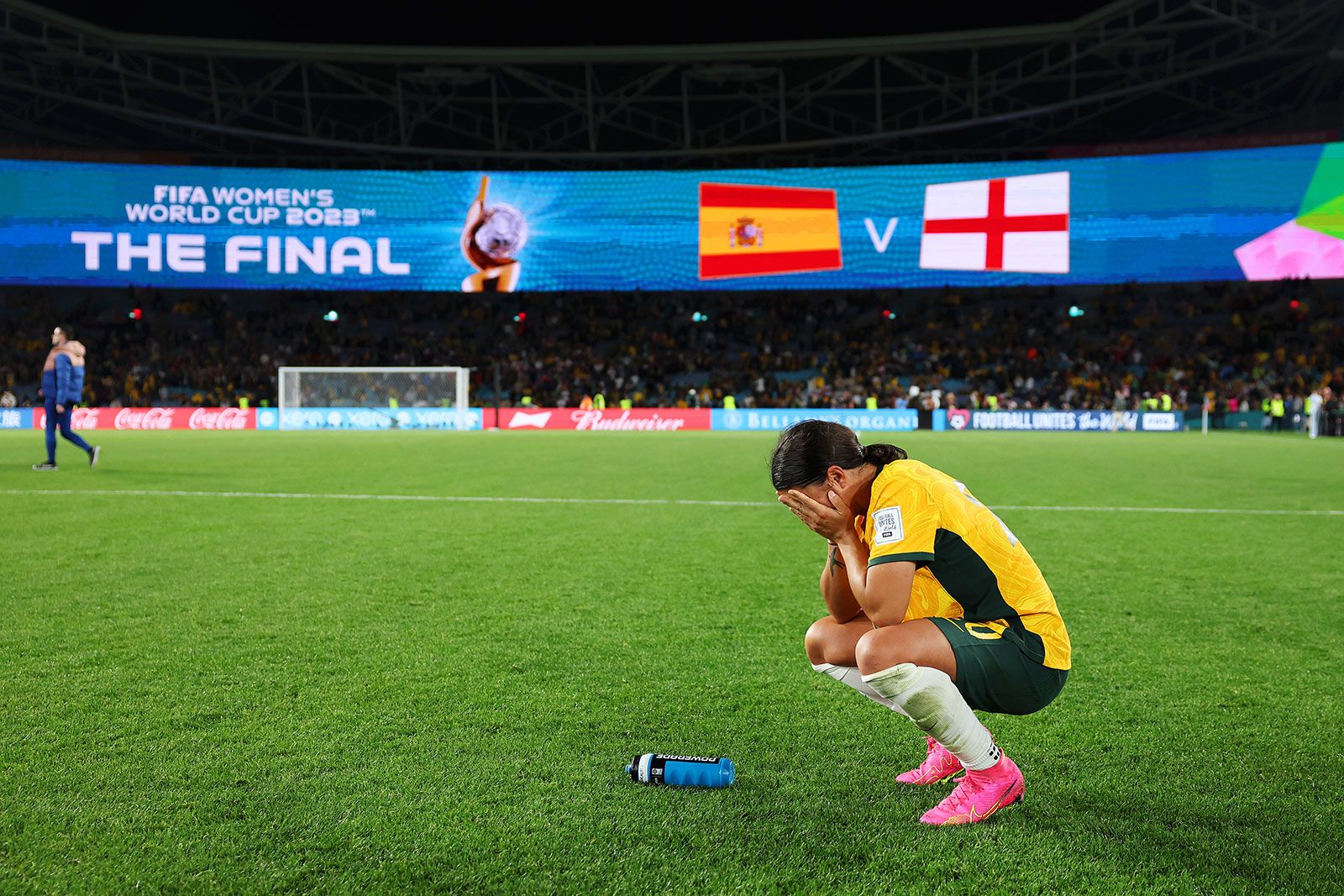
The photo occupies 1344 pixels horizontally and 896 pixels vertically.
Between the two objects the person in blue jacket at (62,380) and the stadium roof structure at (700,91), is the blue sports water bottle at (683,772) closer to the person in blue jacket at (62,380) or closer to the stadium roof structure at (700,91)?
the person in blue jacket at (62,380)

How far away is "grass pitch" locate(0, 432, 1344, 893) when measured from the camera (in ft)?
8.38

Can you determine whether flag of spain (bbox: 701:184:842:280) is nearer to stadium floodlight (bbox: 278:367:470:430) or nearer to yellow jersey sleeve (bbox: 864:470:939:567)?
stadium floodlight (bbox: 278:367:470:430)

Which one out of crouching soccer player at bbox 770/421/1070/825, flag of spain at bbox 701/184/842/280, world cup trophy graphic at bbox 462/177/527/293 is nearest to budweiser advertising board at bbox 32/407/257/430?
world cup trophy graphic at bbox 462/177/527/293

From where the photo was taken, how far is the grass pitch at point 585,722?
2553 millimetres

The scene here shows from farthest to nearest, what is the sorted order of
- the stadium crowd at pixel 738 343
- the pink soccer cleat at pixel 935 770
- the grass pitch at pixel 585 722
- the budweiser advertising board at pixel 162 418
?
the stadium crowd at pixel 738 343 < the budweiser advertising board at pixel 162 418 < the pink soccer cleat at pixel 935 770 < the grass pitch at pixel 585 722

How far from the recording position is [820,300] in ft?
147

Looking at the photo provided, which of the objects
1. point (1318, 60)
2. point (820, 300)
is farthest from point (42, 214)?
point (1318, 60)

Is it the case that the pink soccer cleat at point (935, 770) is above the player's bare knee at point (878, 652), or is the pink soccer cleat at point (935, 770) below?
below

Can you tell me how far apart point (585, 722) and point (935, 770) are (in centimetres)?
127

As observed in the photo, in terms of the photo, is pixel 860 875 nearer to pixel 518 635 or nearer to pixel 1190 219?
pixel 518 635

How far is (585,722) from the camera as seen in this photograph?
362 centimetres

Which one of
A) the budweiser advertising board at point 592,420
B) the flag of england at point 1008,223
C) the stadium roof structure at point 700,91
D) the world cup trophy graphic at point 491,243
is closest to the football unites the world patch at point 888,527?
the flag of england at point 1008,223

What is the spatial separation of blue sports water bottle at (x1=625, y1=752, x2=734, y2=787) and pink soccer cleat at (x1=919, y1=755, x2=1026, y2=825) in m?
0.61

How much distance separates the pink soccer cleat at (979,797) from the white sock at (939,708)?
0.04 meters
